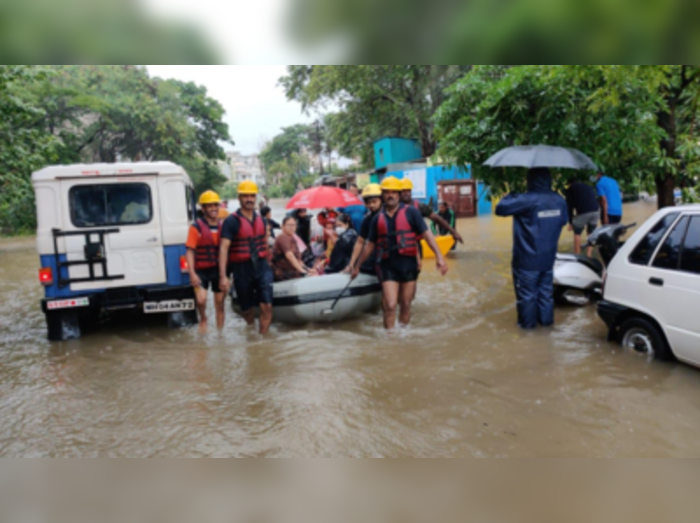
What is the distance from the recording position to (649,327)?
4.76 metres

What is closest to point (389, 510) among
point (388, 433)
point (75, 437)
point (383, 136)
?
point (388, 433)

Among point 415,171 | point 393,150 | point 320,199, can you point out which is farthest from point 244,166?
point 320,199

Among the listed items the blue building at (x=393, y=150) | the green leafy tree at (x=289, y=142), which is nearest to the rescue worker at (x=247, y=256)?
the blue building at (x=393, y=150)

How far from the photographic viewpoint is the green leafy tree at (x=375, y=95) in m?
25.8

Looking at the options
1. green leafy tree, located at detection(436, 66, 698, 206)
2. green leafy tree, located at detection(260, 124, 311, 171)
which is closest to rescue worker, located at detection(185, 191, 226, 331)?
green leafy tree, located at detection(436, 66, 698, 206)

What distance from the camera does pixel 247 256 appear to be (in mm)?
6398

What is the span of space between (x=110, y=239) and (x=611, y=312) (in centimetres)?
575

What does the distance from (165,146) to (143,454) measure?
30.9 metres

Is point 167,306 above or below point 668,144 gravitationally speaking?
below

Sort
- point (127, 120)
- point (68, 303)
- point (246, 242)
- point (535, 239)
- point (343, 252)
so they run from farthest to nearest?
point (127, 120)
point (343, 252)
point (68, 303)
point (246, 242)
point (535, 239)

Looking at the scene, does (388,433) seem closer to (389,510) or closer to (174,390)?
(389,510)

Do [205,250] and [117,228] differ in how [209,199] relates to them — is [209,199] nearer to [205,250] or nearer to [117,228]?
[205,250]

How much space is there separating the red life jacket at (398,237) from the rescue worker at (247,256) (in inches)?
56.0

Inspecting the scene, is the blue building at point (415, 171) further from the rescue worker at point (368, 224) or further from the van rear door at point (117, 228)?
the van rear door at point (117, 228)
